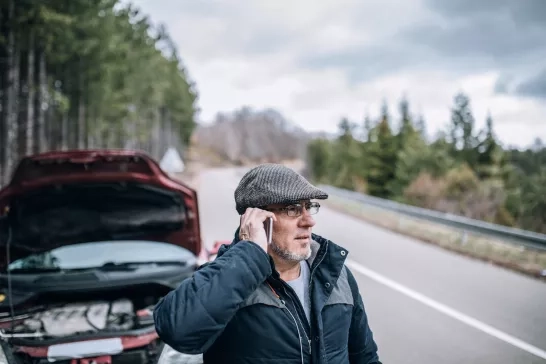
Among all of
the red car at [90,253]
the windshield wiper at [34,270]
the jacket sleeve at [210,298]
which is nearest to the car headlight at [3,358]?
the red car at [90,253]

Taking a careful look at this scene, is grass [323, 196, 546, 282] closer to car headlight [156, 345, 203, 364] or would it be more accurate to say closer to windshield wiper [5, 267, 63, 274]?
car headlight [156, 345, 203, 364]

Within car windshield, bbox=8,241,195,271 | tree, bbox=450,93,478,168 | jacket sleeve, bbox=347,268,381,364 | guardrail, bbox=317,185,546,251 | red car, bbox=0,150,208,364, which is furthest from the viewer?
tree, bbox=450,93,478,168

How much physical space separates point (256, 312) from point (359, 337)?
2.26ft

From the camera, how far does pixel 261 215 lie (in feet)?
6.48

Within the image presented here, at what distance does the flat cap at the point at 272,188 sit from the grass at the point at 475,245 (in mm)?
8868

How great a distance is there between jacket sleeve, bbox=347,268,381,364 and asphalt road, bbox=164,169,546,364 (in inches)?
115

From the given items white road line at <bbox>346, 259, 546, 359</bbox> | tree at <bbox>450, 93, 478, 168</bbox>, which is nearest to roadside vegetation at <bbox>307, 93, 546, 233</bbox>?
tree at <bbox>450, 93, 478, 168</bbox>

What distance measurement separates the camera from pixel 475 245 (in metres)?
12.5

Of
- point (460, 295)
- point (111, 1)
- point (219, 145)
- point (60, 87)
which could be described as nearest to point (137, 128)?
point (60, 87)

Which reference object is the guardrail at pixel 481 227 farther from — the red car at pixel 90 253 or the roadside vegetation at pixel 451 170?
the roadside vegetation at pixel 451 170

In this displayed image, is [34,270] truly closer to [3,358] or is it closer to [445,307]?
[3,358]

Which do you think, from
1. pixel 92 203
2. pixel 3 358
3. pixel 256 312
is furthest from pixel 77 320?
pixel 256 312

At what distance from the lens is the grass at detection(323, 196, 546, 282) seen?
10.2 metres

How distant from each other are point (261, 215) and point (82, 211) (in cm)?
267
